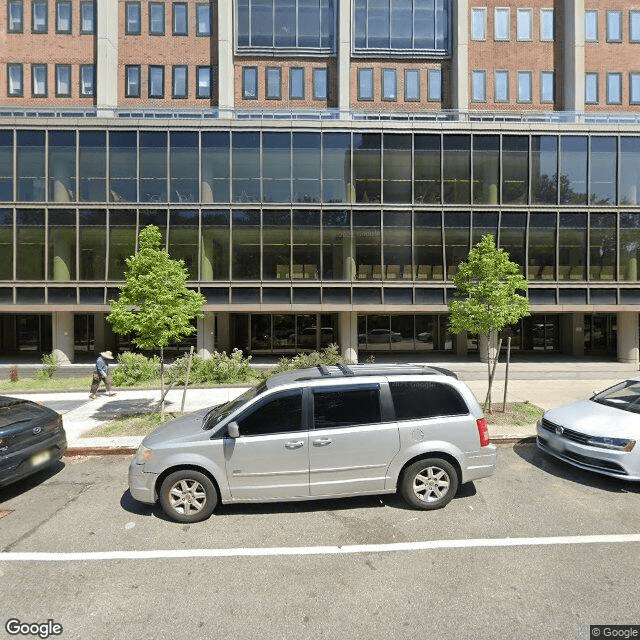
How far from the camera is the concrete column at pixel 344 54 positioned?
2238cm

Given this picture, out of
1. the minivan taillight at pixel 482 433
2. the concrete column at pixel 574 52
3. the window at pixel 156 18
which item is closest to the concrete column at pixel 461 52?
the concrete column at pixel 574 52

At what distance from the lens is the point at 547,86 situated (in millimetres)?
23469

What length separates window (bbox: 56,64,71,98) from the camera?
74.1ft

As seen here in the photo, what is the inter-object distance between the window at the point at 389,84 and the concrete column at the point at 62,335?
21.3 meters

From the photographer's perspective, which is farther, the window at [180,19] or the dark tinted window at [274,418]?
the window at [180,19]

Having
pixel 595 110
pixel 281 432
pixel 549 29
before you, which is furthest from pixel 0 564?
pixel 549 29

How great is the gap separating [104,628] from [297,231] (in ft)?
58.6

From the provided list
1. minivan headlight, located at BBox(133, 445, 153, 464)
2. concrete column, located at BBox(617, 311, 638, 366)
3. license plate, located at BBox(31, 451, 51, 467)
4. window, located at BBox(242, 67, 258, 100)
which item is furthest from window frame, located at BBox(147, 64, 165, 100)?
concrete column, located at BBox(617, 311, 638, 366)

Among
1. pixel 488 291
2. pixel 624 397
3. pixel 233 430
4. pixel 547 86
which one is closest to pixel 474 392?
pixel 488 291

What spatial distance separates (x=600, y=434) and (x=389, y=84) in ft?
76.5

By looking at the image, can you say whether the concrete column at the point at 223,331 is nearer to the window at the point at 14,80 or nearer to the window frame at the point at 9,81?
the window frame at the point at 9,81

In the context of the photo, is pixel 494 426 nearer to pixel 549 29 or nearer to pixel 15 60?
pixel 549 29

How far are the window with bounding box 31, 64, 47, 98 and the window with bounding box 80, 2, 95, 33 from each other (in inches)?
122

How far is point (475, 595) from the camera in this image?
3.81 meters
